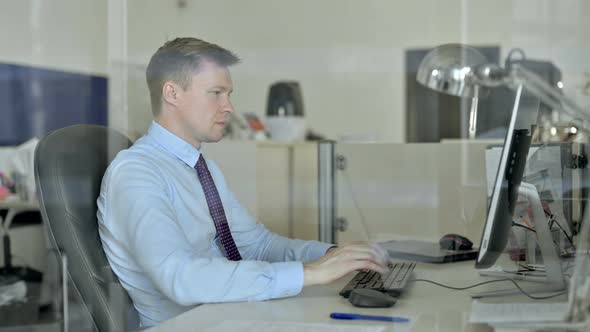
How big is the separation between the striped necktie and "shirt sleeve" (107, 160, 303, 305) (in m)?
0.24

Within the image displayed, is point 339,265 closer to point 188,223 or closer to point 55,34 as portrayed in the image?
point 188,223

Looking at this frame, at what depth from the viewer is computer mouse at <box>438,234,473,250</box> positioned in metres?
1.74

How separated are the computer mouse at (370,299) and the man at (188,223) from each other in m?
0.07

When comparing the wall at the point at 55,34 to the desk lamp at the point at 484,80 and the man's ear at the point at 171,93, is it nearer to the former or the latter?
the man's ear at the point at 171,93

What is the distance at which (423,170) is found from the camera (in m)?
2.44

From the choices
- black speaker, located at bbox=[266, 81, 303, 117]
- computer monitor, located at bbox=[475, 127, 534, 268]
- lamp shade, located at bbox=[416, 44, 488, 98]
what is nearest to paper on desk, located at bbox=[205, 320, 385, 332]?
computer monitor, located at bbox=[475, 127, 534, 268]

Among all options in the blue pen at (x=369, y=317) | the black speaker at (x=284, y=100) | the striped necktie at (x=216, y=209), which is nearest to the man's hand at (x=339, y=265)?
the blue pen at (x=369, y=317)

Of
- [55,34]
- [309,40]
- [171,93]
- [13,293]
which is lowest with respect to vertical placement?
[13,293]

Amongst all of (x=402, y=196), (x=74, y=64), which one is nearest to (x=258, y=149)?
(x=402, y=196)

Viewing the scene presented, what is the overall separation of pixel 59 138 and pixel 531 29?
2906mm

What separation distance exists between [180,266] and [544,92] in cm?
73

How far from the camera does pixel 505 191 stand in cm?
116

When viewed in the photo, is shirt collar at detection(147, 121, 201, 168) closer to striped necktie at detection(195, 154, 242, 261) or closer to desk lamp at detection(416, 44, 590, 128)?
striped necktie at detection(195, 154, 242, 261)

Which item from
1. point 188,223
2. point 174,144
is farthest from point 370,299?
point 174,144
